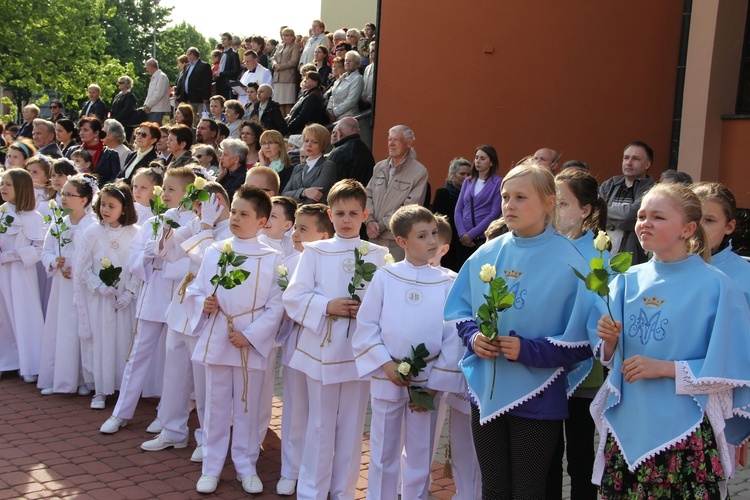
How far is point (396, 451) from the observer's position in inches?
213

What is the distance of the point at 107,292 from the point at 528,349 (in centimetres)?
480

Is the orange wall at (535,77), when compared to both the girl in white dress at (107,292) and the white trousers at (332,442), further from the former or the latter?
the white trousers at (332,442)

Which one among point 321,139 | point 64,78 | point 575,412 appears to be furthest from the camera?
point 64,78

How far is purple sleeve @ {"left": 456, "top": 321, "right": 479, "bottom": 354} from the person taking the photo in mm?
4535

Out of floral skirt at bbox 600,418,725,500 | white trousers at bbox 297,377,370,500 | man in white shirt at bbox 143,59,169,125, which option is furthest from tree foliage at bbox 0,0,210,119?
floral skirt at bbox 600,418,725,500

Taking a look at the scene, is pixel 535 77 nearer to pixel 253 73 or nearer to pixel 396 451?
pixel 253 73

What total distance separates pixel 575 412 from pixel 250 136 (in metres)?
7.06

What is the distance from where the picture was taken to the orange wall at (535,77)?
37.5 ft

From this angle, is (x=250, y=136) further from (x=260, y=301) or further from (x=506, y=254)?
(x=506, y=254)

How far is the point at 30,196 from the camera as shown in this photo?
9.16 m

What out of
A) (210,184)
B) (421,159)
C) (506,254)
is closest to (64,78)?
(421,159)

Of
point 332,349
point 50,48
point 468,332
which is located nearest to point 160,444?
point 332,349

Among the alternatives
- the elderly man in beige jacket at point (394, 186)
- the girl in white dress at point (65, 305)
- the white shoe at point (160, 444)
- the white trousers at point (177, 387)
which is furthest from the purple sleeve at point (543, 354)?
the elderly man in beige jacket at point (394, 186)

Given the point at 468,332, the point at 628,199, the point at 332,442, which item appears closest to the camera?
the point at 468,332
